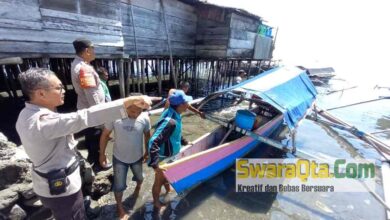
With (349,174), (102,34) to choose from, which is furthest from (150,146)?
(102,34)

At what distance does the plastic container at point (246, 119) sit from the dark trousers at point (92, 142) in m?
3.28

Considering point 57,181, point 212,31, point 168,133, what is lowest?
point 168,133

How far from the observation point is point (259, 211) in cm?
464

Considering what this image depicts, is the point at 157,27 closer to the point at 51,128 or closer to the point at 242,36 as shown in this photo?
the point at 242,36

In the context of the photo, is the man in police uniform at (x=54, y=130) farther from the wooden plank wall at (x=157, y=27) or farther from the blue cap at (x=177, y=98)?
the wooden plank wall at (x=157, y=27)

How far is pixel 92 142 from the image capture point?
460cm

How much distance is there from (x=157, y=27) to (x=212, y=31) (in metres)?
3.70

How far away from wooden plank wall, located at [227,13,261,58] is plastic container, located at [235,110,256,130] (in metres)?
8.66

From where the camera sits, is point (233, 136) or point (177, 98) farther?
point (233, 136)

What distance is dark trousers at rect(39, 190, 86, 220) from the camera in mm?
2045

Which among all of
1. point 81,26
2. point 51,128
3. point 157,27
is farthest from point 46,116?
point 157,27

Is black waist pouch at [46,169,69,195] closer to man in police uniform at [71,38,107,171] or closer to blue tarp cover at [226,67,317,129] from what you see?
man in police uniform at [71,38,107,171]

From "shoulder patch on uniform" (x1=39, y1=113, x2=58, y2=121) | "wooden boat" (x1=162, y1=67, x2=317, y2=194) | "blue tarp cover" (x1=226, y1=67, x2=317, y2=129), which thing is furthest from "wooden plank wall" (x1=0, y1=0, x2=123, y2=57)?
"shoulder patch on uniform" (x1=39, y1=113, x2=58, y2=121)

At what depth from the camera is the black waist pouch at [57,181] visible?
1926mm
